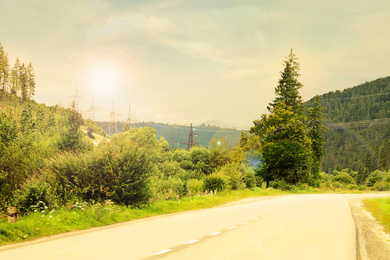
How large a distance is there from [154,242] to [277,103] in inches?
2416

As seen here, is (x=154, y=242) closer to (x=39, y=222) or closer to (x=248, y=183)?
(x=39, y=222)

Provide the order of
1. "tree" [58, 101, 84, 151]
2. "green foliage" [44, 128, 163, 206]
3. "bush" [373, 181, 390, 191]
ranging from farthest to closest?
"bush" [373, 181, 390, 191], "tree" [58, 101, 84, 151], "green foliage" [44, 128, 163, 206]

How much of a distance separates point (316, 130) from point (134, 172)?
195 feet

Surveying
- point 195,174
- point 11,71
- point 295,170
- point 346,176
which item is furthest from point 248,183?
point 11,71

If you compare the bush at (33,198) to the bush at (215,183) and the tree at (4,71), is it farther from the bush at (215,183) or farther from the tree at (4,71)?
the tree at (4,71)

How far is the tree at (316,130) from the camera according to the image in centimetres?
6819

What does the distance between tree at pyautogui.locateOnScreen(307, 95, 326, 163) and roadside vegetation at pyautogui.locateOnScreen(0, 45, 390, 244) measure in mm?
207

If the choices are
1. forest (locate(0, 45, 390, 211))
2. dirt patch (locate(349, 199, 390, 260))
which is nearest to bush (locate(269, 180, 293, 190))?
forest (locate(0, 45, 390, 211))

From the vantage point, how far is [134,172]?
669 inches

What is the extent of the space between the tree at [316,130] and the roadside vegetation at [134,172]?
0.68 ft

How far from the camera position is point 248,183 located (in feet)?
131

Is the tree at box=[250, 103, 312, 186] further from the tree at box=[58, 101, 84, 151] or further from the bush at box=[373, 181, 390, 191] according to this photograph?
the bush at box=[373, 181, 390, 191]

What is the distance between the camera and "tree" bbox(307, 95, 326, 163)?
6819 cm

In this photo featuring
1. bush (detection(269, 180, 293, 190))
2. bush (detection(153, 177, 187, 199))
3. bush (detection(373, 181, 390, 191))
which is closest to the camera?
bush (detection(153, 177, 187, 199))
